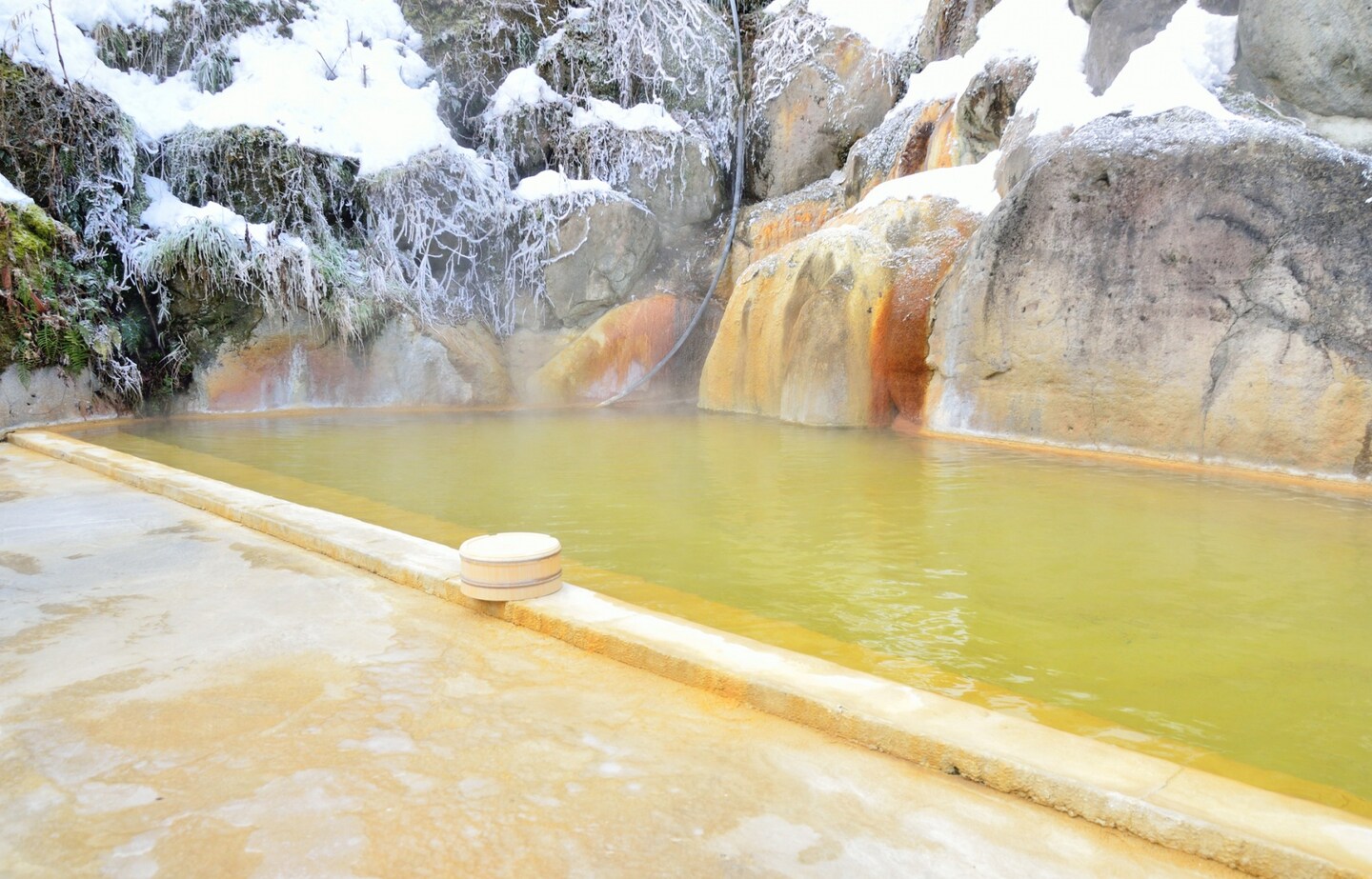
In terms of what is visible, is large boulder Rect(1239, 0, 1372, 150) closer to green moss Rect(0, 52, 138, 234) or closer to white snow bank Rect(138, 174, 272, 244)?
white snow bank Rect(138, 174, 272, 244)

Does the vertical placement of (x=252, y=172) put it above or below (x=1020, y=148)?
above

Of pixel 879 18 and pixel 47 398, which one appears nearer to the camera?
pixel 47 398

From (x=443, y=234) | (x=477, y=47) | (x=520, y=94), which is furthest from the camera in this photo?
(x=477, y=47)

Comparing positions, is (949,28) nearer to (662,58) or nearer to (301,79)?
(662,58)

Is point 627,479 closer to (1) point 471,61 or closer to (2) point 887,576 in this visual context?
(2) point 887,576

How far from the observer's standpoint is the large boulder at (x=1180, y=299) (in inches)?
230

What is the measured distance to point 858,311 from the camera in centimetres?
884

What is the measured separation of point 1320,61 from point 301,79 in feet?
38.9

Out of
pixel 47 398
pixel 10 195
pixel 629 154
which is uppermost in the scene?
pixel 629 154

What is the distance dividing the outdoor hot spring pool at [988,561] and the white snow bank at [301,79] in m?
6.32

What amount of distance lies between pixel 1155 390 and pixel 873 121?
24.5 feet

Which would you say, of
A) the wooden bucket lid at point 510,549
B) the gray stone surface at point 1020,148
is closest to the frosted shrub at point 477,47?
the gray stone surface at point 1020,148

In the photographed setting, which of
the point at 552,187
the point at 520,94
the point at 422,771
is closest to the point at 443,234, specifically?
the point at 552,187

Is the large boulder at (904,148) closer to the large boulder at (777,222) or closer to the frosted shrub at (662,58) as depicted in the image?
the large boulder at (777,222)
